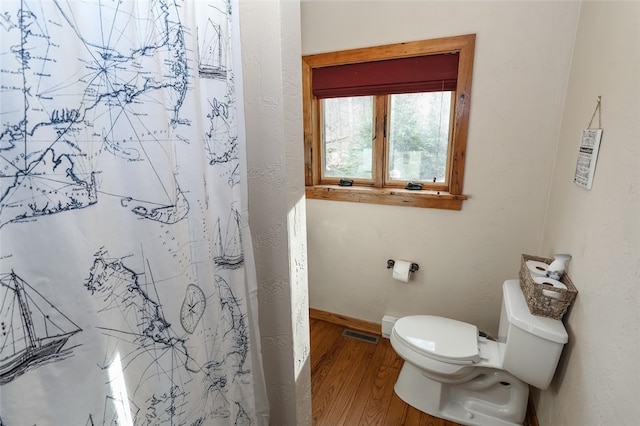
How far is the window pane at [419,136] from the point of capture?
1919 millimetres

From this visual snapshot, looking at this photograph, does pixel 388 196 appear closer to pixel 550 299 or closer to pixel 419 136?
pixel 419 136

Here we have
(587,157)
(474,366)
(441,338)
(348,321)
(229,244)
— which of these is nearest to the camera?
(229,244)

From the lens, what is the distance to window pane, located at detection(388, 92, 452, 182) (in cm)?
192

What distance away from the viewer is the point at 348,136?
86.9 inches

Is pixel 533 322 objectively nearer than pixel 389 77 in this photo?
Yes

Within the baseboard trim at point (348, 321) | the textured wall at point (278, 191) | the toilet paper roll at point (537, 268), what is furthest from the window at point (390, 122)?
the textured wall at point (278, 191)

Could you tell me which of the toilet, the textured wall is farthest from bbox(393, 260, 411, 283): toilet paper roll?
the textured wall

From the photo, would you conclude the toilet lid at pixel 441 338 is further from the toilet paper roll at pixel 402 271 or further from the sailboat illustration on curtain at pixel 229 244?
the sailboat illustration on curtain at pixel 229 244

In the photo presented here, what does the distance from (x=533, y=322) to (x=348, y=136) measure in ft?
5.00

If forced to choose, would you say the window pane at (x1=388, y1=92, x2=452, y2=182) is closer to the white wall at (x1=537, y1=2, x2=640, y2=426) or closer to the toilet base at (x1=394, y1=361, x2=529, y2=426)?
the white wall at (x1=537, y1=2, x2=640, y2=426)

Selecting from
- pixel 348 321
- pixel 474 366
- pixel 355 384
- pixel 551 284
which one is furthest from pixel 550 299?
pixel 348 321

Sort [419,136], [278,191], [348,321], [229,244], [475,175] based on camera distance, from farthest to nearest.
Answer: [348,321] < [419,136] < [475,175] < [278,191] < [229,244]

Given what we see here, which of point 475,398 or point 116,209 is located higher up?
point 116,209

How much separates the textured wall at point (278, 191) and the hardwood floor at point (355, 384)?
0.49 meters
